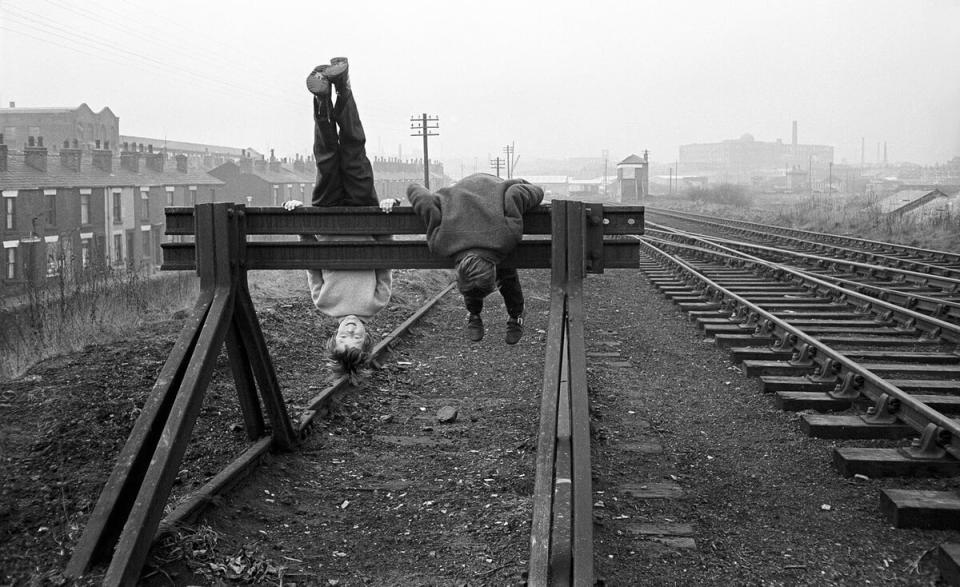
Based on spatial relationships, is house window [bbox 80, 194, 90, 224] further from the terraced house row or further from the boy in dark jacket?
the boy in dark jacket

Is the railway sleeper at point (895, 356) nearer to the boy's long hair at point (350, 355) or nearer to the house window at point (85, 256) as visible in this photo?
the boy's long hair at point (350, 355)

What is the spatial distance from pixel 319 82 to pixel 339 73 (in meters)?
0.13

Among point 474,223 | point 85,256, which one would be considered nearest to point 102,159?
point 85,256

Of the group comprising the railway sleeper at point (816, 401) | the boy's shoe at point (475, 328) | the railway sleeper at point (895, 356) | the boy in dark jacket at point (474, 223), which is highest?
the boy in dark jacket at point (474, 223)

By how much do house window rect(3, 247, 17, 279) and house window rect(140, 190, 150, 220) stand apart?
448 inches

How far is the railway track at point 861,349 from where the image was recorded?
5.56 m

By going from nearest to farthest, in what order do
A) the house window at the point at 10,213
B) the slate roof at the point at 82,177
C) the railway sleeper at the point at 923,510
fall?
the railway sleeper at the point at 923,510
the house window at the point at 10,213
the slate roof at the point at 82,177

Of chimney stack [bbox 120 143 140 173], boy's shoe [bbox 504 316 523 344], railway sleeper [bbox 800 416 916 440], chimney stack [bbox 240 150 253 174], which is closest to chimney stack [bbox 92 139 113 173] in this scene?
chimney stack [bbox 120 143 140 173]

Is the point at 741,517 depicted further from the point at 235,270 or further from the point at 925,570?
the point at 235,270

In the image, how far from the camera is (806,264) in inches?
728

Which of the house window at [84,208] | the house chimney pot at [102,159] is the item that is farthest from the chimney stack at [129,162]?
the house window at [84,208]

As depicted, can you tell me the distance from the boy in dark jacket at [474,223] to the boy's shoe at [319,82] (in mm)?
768

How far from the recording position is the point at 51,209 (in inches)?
1544

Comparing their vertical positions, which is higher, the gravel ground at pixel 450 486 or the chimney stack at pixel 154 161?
the chimney stack at pixel 154 161
